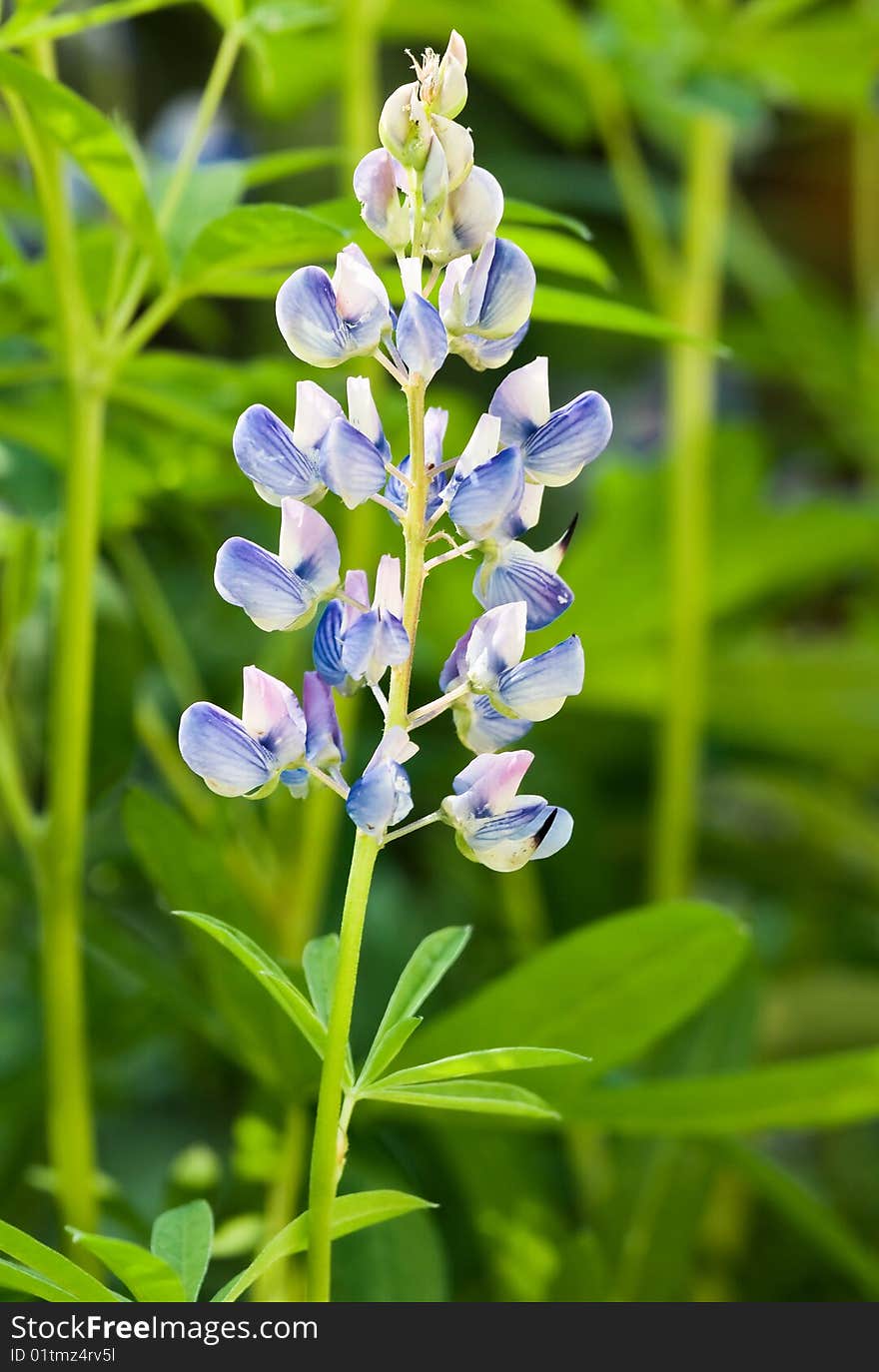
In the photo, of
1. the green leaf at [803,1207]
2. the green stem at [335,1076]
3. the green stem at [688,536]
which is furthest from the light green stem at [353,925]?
the green stem at [688,536]

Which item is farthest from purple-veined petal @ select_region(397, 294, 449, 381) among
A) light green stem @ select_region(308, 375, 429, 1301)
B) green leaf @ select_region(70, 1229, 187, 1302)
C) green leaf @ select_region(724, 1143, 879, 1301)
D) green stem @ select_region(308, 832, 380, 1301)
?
green leaf @ select_region(724, 1143, 879, 1301)

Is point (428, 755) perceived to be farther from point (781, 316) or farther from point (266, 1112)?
point (781, 316)

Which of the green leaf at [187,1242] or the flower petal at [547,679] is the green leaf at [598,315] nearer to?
the flower petal at [547,679]

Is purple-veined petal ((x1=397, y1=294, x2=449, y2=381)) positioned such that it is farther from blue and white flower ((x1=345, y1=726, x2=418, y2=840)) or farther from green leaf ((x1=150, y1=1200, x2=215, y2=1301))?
green leaf ((x1=150, y1=1200, x2=215, y2=1301))

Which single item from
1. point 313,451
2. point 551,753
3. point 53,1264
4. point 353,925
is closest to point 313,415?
point 313,451

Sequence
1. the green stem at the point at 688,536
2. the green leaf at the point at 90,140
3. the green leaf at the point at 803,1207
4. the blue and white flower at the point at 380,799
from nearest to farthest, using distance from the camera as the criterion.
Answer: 1. the blue and white flower at the point at 380,799
2. the green leaf at the point at 90,140
3. the green leaf at the point at 803,1207
4. the green stem at the point at 688,536

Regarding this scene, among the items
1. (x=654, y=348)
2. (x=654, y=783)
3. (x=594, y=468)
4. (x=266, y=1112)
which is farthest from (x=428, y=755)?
(x=654, y=348)
